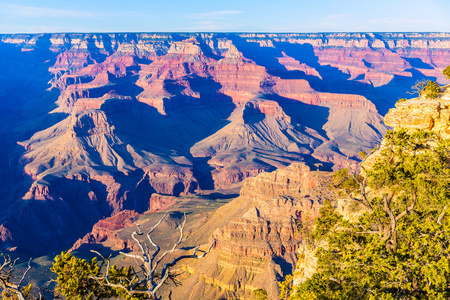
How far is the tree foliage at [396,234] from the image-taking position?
18203 millimetres

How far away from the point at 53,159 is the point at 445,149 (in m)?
166

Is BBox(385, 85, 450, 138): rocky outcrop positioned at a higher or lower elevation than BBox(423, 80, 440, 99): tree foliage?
lower

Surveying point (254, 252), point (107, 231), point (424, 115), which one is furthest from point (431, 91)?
point (107, 231)

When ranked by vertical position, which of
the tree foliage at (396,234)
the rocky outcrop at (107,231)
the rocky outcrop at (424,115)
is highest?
the rocky outcrop at (424,115)

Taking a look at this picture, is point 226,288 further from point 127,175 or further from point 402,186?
point 127,175

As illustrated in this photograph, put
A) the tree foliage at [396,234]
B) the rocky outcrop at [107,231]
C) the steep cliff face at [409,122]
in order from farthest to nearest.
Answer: the rocky outcrop at [107,231] → the steep cliff face at [409,122] → the tree foliage at [396,234]

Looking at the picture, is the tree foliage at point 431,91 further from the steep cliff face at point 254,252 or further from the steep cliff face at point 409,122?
the steep cliff face at point 254,252

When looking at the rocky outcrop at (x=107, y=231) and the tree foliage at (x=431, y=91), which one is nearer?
the tree foliage at (x=431, y=91)

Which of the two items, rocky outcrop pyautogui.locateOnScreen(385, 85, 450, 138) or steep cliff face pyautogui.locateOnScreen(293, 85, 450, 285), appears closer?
steep cliff face pyautogui.locateOnScreen(293, 85, 450, 285)

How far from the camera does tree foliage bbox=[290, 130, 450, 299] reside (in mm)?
18203

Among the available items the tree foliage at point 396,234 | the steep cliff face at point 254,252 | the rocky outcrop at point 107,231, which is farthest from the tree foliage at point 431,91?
the rocky outcrop at point 107,231

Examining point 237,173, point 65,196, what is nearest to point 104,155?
point 65,196

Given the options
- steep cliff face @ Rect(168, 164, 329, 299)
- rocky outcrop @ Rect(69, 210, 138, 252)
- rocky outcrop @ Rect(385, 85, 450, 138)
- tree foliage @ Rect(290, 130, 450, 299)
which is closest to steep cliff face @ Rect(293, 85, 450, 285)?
rocky outcrop @ Rect(385, 85, 450, 138)

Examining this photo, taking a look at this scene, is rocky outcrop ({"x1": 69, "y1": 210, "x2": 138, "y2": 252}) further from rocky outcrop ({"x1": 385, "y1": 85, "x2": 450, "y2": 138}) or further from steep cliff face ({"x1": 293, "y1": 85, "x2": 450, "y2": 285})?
rocky outcrop ({"x1": 385, "y1": 85, "x2": 450, "y2": 138})
